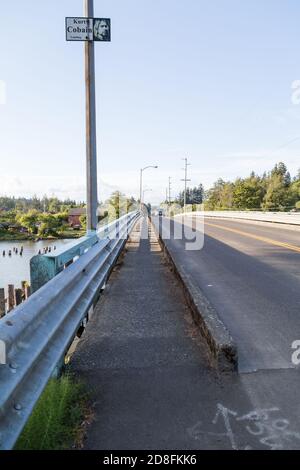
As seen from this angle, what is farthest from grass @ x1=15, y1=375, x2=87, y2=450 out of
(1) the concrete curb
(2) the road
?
(2) the road

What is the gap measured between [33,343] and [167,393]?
1.18 meters

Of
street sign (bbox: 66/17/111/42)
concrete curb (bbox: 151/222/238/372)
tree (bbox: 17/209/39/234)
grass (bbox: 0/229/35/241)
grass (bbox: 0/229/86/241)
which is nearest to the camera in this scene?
concrete curb (bbox: 151/222/238/372)

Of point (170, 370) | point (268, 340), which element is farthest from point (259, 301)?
point (170, 370)

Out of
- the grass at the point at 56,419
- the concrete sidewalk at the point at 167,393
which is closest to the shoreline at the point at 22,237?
the concrete sidewalk at the point at 167,393

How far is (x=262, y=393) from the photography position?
3.05 meters

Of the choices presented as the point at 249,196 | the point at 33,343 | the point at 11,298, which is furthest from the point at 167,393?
the point at 249,196

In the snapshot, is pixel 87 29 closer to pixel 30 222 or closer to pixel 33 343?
pixel 33 343

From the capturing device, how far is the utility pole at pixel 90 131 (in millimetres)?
7688

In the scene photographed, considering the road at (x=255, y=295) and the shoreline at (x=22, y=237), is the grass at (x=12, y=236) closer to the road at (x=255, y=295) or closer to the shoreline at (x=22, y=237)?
the shoreline at (x=22, y=237)

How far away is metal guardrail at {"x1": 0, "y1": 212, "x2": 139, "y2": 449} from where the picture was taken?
1977 mm

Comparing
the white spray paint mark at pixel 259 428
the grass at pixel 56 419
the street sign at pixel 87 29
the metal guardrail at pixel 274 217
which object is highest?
the street sign at pixel 87 29

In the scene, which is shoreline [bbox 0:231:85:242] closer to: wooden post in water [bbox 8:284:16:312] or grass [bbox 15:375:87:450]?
wooden post in water [bbox 8:284:16:312]

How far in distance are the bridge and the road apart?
3 cm
